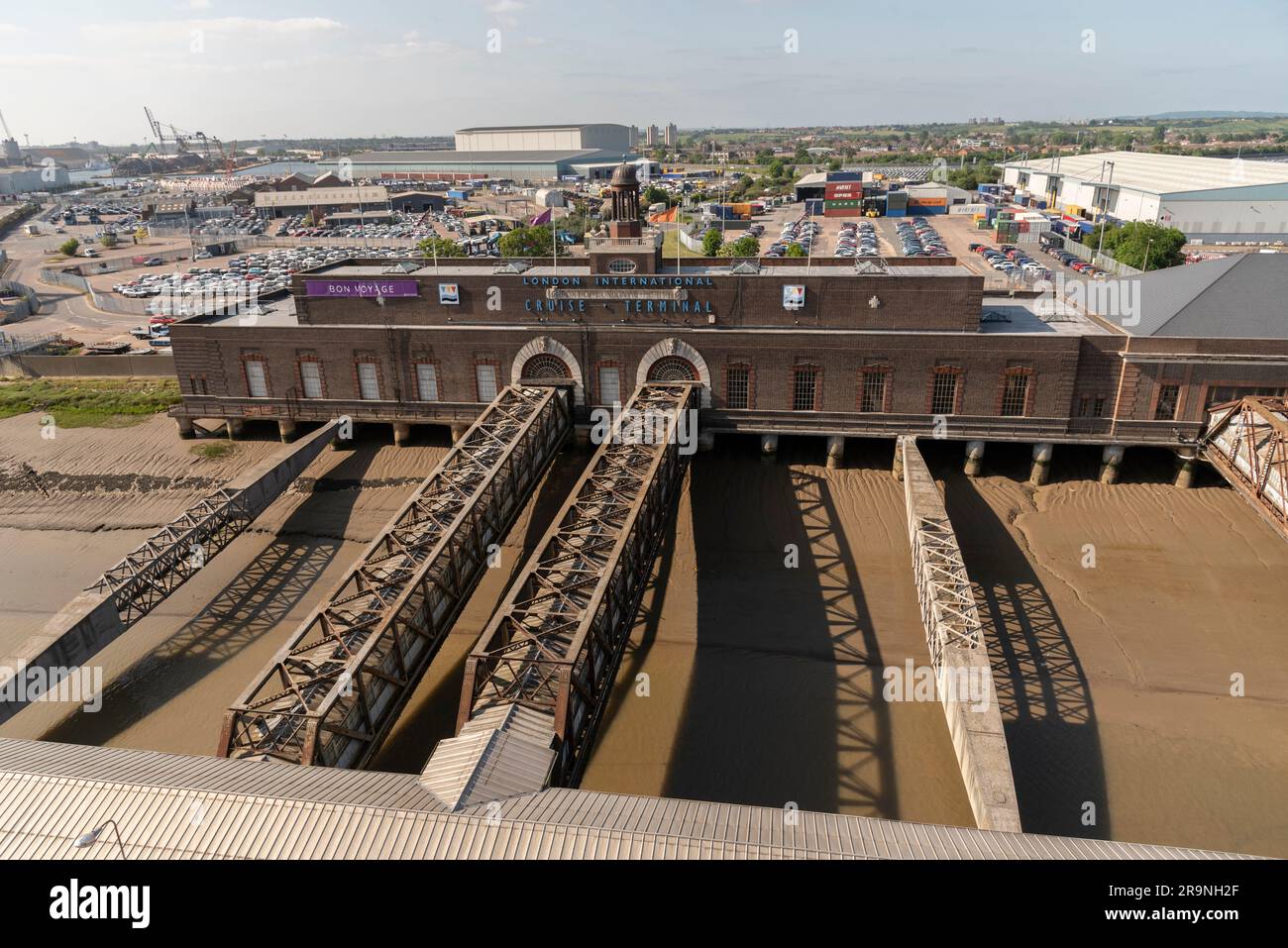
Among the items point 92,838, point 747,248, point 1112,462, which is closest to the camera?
point 92,838

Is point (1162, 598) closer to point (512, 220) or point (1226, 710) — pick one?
point (1226, 710)

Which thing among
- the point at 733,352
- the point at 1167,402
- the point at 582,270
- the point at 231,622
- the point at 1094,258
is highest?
the point at 582,270

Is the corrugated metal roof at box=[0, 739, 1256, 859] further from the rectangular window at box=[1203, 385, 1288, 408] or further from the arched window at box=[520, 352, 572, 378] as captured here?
the rectangular window at box=[1203, 385, 1288, 408]

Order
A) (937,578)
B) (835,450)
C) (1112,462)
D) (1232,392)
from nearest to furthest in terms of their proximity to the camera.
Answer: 1. (937,578)
2. (1232,392)
3. (1112,462)
4. (835,450)

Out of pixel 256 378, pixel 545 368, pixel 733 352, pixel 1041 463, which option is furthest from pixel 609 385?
pixel 1041 463

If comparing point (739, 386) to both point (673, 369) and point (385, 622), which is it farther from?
point (385, 622)

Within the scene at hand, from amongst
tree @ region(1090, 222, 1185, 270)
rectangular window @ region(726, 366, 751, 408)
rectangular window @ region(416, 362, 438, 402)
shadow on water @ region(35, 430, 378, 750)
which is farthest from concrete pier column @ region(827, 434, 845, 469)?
tree @ region(1090, 222, 1185, 270)
